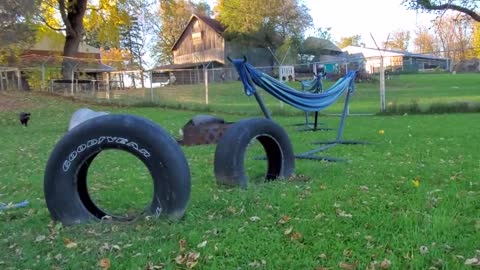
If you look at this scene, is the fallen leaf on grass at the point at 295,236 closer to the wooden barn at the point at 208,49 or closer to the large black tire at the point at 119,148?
the large black tire at the point at 119,148

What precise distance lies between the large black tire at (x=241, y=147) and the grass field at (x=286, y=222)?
179 mm

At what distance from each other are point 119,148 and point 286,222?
155 centimetres

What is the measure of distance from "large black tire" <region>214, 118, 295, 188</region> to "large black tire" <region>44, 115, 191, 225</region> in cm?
122

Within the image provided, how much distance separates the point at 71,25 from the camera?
95.1 ft

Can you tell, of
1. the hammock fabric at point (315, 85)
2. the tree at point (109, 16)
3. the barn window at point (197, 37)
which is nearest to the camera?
the hammock fabric at point (315, 85)

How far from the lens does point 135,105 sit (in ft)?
71.2

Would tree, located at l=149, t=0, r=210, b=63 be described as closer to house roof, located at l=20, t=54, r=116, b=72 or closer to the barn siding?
the barn siding

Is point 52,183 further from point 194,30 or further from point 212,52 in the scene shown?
point 194,30

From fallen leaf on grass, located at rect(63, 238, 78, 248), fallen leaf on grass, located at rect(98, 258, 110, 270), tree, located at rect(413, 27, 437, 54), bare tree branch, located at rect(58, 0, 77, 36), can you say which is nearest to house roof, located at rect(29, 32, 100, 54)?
bare tree branch, located at rect(58, 0, 77, 36)

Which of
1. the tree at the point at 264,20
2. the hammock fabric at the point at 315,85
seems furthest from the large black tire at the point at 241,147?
the tree at the point at 264,20

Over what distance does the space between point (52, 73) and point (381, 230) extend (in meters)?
29.1

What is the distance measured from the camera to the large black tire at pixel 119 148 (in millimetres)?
4086

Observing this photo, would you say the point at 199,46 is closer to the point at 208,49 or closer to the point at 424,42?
the point at 208,49

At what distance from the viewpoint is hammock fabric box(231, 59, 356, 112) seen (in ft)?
21.4
